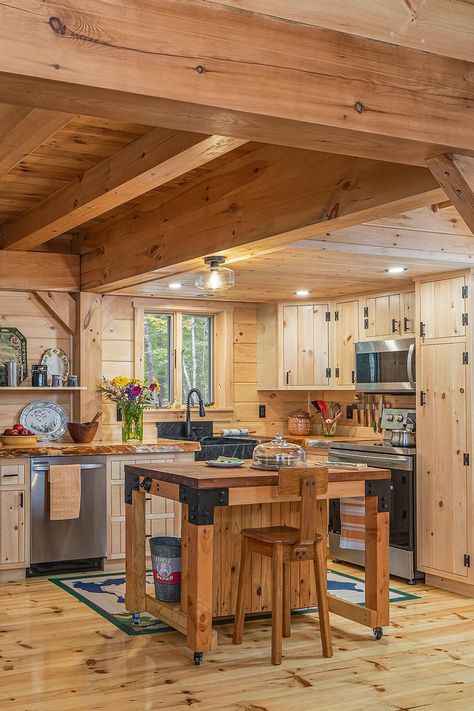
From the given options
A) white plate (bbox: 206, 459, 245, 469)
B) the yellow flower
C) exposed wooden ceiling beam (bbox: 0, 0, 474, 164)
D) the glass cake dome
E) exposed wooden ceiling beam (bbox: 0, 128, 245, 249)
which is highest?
exposed wooden ceiling beam (bbox: 0, 128, 245, 249)

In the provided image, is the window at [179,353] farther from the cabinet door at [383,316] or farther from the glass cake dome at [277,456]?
the glass cake dome at [277,456]

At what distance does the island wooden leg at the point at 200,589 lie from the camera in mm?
4145

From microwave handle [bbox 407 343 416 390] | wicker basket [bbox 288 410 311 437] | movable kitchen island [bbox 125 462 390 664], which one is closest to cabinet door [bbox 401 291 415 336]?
microwave handle [bbox 407 343 416 390]

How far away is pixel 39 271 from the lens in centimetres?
674

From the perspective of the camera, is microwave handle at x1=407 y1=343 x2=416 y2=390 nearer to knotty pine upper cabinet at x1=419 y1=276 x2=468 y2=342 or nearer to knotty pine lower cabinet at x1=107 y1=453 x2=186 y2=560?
knotty pine upper cabinet at x1=419 y1=276 x2=468 y2=342

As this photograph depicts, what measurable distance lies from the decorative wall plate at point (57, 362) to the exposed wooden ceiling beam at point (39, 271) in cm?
51

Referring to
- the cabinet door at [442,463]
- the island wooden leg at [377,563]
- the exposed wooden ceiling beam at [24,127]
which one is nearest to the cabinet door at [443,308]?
the cabinet door at [442,463]

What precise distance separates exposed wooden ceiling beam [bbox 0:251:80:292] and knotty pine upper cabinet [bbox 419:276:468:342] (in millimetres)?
2708

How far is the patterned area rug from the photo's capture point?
4844 mm

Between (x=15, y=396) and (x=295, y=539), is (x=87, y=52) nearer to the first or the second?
(x=295, y=539)

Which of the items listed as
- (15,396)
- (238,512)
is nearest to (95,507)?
(15,396)

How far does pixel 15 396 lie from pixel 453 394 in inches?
131

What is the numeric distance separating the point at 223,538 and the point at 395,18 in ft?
10.2

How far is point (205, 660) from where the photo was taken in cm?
424
